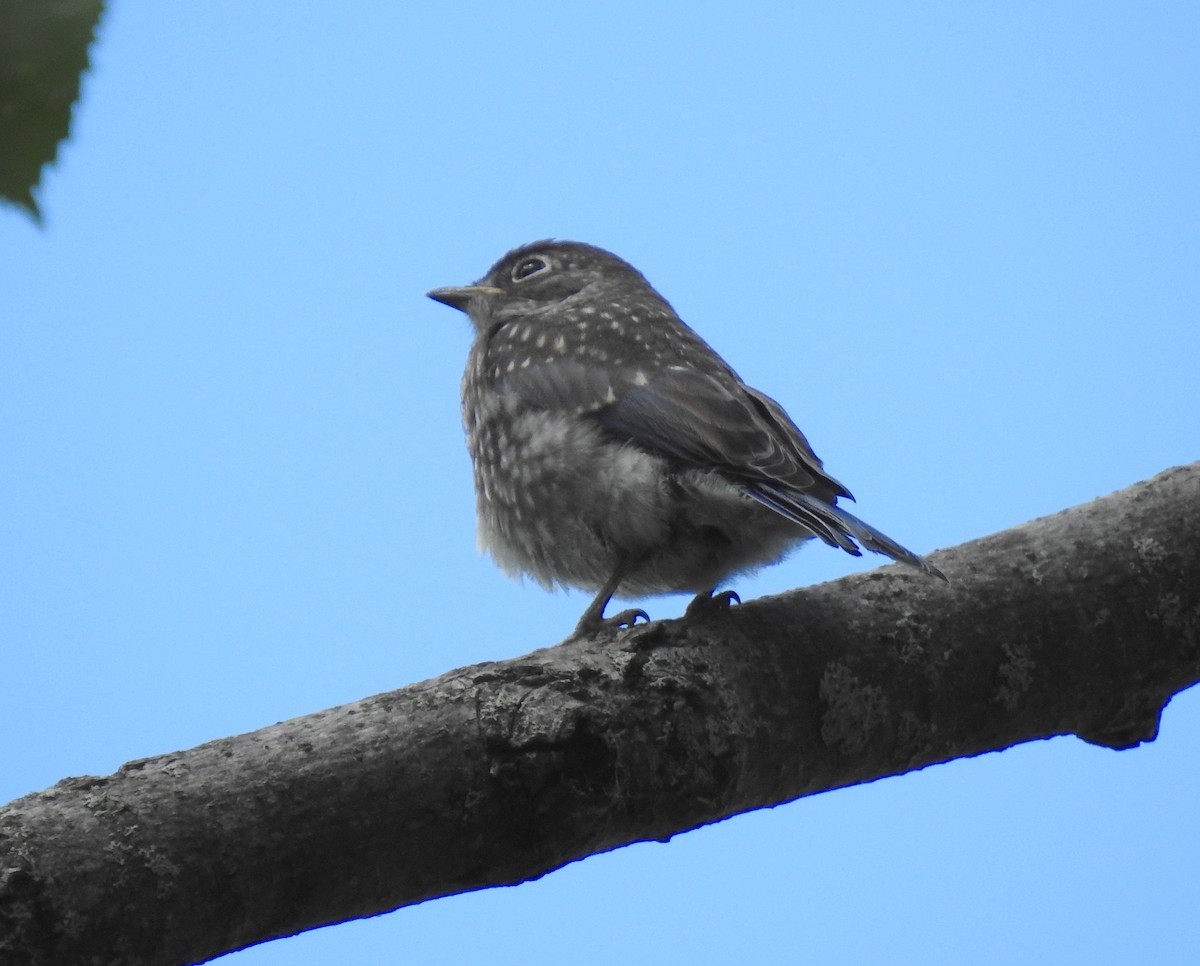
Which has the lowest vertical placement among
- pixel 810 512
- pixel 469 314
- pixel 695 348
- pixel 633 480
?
pixel 810 512

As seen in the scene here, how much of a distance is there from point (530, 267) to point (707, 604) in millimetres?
2992

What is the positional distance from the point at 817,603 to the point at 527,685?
86 centimetres

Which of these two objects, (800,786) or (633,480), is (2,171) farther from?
(633,480)

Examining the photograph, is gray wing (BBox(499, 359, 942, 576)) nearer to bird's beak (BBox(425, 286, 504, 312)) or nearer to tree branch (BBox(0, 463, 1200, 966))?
tree branch (BBox(0, 463, 1200, 966))

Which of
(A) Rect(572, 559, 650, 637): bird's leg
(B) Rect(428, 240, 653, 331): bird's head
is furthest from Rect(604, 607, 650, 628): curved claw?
(B) Rect(428, 240, 653, 331): bird's head

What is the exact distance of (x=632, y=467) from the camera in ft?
12.1

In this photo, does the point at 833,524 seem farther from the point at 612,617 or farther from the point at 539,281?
the point at 539,281

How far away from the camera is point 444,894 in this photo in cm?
237

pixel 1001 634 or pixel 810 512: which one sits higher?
pixel 810 512

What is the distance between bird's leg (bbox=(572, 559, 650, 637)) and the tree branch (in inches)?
25.3

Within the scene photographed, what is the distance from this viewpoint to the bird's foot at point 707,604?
297cm

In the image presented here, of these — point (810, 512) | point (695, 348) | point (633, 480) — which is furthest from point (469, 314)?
point (810, 512)

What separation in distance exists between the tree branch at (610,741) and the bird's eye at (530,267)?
9.32 feet

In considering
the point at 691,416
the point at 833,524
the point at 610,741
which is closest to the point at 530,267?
the point at 691,416
